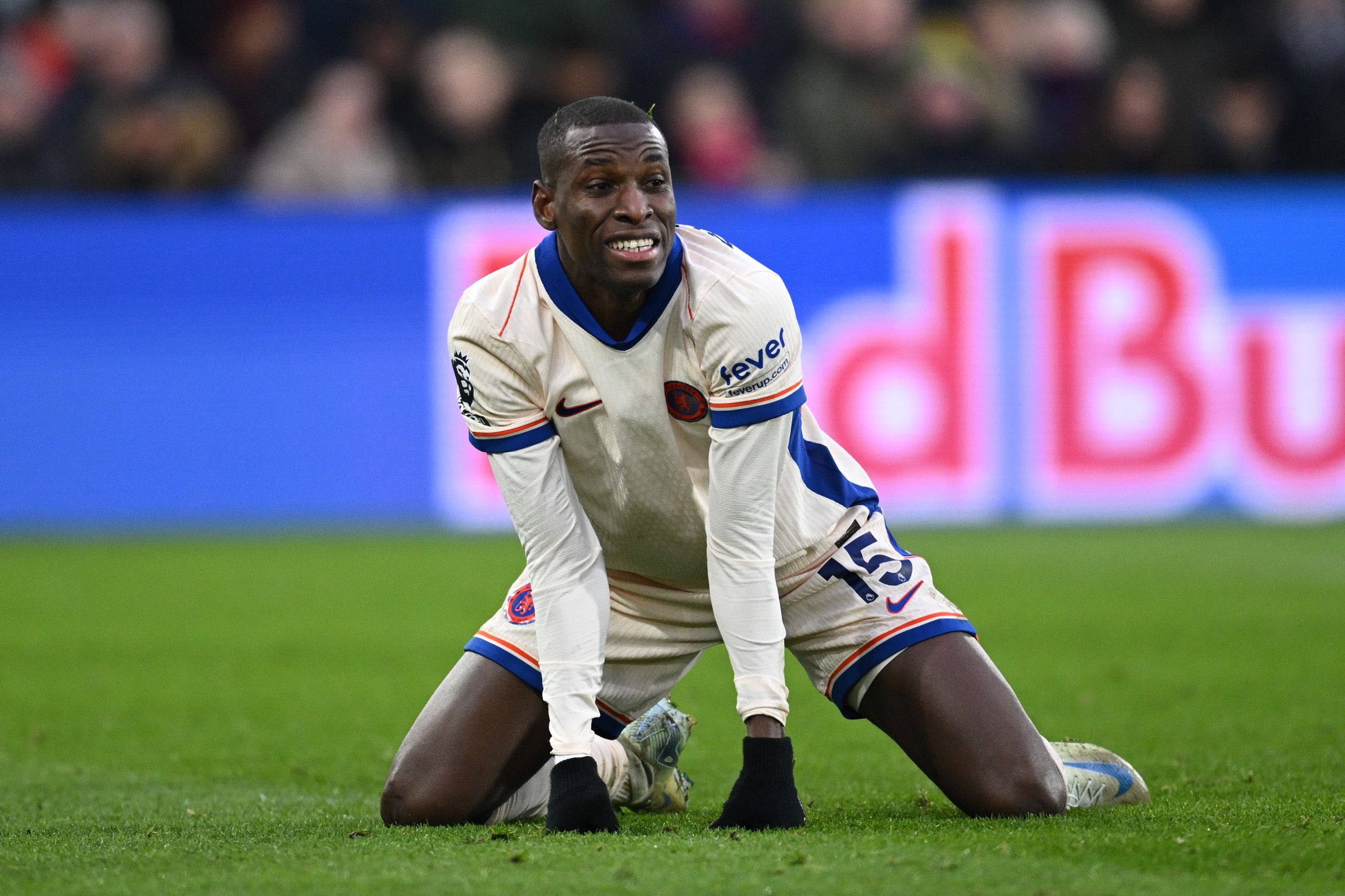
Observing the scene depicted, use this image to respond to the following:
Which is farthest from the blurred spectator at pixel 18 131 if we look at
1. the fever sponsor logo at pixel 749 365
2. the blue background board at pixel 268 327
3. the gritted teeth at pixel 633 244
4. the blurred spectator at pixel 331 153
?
the fever sponsor logo at pixel 749 365

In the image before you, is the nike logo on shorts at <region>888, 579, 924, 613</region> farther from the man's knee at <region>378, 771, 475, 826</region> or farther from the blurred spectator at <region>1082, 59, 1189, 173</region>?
the blurred spectator at <region>1082, 59, 1189, 173</region>

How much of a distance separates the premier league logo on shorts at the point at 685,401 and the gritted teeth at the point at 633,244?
34cm

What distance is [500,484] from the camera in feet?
12.1

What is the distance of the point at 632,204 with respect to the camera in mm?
3377

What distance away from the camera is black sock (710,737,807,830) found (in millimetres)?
3367

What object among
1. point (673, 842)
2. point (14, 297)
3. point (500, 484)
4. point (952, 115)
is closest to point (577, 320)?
point (500, 484)

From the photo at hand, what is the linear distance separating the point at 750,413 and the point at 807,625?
0.64 m

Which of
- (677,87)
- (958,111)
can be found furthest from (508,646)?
(958,111)

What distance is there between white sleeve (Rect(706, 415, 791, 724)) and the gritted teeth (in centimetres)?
40

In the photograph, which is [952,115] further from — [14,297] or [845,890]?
[845,890]

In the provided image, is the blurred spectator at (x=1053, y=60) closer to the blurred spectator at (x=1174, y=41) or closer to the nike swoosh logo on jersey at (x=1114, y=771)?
the blurred spectator at (x=1174, y=41)

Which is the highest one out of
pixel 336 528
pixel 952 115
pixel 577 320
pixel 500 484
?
pixel 952 115

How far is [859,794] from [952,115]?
7884 millimetres

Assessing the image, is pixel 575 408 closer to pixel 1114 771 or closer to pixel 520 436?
pixel 520 436
